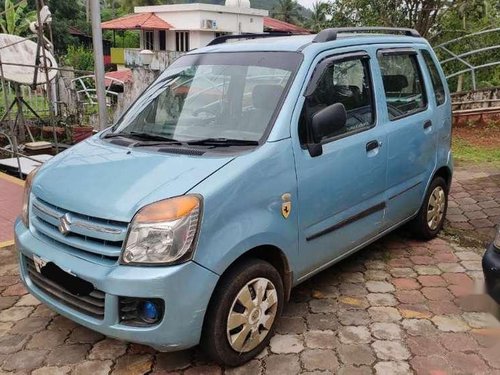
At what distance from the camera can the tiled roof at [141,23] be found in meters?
36.8

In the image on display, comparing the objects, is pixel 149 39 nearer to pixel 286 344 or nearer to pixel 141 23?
pixel 141 23

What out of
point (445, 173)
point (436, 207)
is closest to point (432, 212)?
point (436, 207)

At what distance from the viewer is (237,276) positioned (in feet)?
8.61

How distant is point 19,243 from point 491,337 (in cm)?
288

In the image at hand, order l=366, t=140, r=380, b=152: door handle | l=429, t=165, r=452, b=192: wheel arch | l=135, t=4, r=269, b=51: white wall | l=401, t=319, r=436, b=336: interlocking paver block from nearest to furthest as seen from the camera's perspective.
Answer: l=401, t=319, r=436, b=336: interlocking paver block → l=366, t=140, r=380, b=152: door handle → l=429, t=165, r=452, b=192: wheel arch → l=135, t=4, r=269, b=51: white wall

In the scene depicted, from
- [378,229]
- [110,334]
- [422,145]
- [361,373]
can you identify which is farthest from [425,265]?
[110,334]

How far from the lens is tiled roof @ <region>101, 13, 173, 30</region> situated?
3678cm

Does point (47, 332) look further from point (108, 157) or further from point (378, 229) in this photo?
point (378, 229)

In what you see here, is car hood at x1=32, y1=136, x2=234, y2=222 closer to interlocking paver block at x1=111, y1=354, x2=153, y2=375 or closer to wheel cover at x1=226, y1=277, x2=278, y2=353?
wheel cover at x1=226, y1=277, x2=278, y2=353

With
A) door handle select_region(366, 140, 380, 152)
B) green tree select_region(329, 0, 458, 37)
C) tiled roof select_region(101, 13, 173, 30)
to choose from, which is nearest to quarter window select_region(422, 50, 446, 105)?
door handle select_region(366, 140, 380, 152)

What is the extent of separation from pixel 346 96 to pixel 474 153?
5745 mm

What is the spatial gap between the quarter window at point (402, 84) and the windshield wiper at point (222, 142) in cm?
146

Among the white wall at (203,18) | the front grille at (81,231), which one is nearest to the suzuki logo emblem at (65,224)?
the front grille at (81,231)

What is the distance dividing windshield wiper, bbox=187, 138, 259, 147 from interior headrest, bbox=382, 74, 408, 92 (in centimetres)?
149
